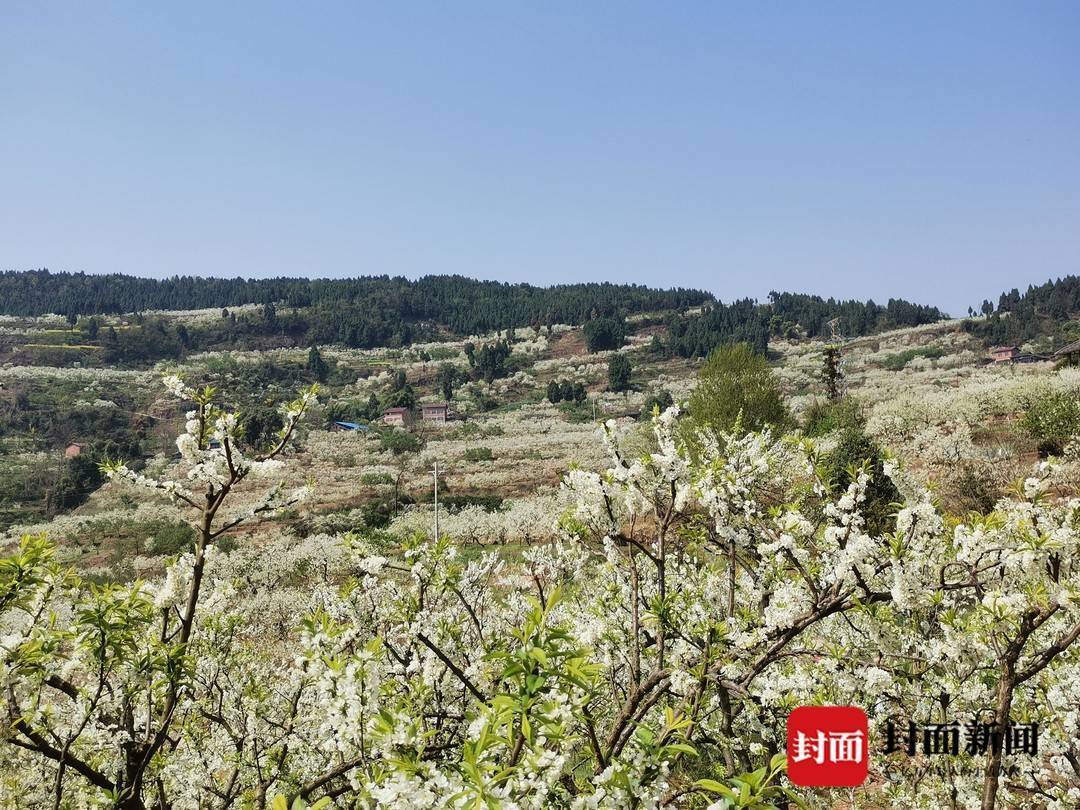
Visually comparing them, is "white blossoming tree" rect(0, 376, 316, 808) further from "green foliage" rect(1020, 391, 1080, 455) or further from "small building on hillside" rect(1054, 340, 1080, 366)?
"small building on hillside" rect(1054, 340, 1080, 366)

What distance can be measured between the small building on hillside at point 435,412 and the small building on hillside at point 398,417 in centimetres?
234

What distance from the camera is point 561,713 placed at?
2311 mm

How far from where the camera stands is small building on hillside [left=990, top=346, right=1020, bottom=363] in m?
72.8

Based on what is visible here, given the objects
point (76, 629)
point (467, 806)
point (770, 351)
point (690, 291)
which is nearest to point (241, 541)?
point (76, 629)

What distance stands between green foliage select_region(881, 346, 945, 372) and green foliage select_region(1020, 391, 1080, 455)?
60.3 m

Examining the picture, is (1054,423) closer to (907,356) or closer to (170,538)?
(170,538)

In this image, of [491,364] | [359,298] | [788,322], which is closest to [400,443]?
[491,364]

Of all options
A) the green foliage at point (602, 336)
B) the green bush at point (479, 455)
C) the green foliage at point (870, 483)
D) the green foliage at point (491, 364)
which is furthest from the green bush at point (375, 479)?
the green foliage at point (602, 336)

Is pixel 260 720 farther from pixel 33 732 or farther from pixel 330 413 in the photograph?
pixel 330 413

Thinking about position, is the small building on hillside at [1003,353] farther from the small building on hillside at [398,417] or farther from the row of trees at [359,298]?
the row of trees at [359,298]

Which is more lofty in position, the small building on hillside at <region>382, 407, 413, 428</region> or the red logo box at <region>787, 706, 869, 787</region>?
the red logo box at <region>787, 706, 869, 787</region>

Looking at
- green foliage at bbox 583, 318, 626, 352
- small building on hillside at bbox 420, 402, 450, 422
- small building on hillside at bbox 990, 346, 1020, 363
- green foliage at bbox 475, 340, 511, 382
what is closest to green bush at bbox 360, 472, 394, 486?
small building on hillside at bbox 420, 402, 450, 422

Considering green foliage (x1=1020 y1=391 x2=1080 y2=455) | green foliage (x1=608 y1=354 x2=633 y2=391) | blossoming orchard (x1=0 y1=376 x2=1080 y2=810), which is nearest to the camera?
blossoming orchard (x1=0 y1=376 x2=1080 y2=810)

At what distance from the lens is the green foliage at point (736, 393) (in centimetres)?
2406
